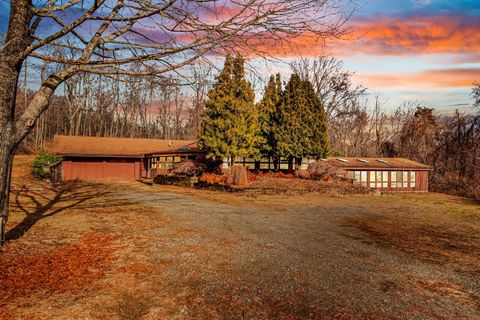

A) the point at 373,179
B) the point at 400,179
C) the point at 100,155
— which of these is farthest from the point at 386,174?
the point at 100,155

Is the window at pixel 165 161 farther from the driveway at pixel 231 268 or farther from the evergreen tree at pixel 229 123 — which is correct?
the driveway at pixel 231 268

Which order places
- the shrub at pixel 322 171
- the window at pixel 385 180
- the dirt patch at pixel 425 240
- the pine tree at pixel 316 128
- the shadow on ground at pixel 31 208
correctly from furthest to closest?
1. the window at pixel 385 180
2. the pine tree at pixel 316 128
3. the shrub at pixel 322 171
4. the shadow on ground at pixel 31 208
5. the dirt patch at pixel 425 240

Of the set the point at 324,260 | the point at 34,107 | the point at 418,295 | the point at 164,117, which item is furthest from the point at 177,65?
the point at 164,117

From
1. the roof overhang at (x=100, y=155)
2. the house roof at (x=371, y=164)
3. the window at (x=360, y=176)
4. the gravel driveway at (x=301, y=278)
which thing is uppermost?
the roof overhang at (x=100, y=155)

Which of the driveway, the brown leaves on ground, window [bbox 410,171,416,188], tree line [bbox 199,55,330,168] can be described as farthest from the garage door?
window [bbox 410,171,416,188]

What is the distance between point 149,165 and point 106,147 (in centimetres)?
491

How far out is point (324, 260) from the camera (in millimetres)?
6777

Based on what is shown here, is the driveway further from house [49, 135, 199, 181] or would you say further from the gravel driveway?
house [49, 135, 199, 181]

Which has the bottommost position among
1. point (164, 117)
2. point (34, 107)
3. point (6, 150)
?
point (6, 150)

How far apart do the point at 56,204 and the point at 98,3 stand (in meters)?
11.1

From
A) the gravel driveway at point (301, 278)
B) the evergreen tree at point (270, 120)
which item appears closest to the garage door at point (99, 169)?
the evergreen tree at point (270, 120)

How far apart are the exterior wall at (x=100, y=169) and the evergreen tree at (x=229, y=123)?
45.2 ft

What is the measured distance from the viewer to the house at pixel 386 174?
30828 mm

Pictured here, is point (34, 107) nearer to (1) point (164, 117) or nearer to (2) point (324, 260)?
(2) point (324, 260)
